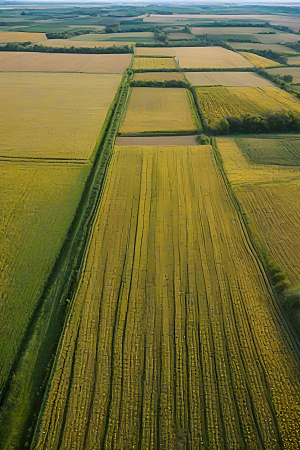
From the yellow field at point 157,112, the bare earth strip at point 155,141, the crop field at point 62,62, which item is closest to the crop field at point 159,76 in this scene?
the crop field at point 62,62

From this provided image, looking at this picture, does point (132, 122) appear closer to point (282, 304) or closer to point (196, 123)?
point (196, 123)

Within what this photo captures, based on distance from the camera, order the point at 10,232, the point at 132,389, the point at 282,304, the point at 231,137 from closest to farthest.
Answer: the point at 132,389 → the point at 282,304 → the point at 10,232 → the point at 231,137

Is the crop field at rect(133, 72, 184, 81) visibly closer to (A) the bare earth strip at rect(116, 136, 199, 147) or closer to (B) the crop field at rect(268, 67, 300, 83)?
(B) the crop field at rect(268, 67, 300, 83)

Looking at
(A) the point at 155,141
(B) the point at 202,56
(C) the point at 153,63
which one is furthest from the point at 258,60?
(A) the point at 155,141

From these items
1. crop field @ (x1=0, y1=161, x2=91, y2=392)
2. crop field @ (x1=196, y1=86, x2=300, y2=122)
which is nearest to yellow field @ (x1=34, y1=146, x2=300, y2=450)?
crop field @ (x1=0, y1=161, x2=91, y2=392)

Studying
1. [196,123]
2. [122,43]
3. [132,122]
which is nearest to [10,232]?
[132,122]
